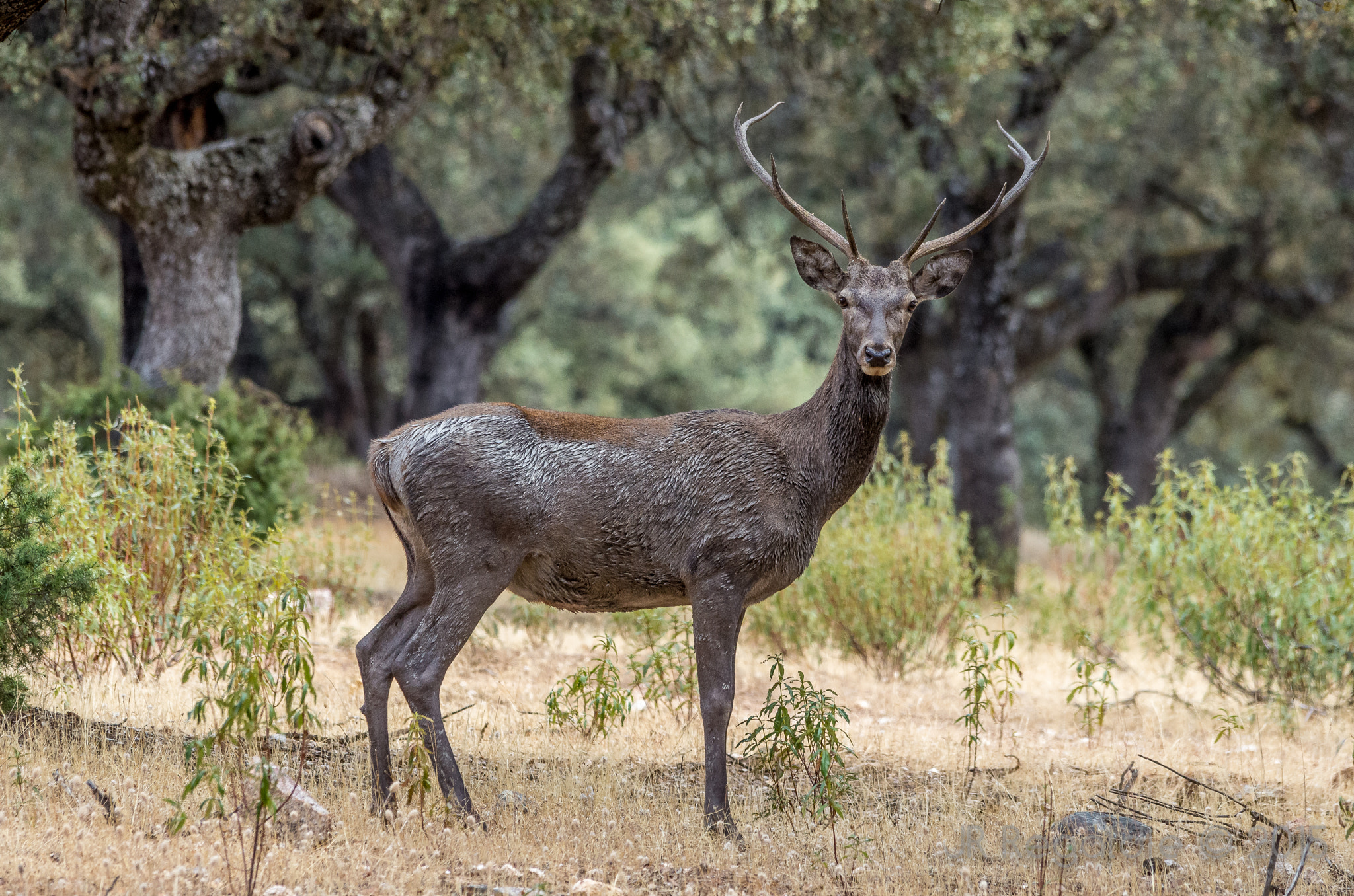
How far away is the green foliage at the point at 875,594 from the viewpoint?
9359 mm

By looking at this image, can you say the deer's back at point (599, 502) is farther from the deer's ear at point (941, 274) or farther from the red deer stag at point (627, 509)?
the deer's ear at point (941, 274)

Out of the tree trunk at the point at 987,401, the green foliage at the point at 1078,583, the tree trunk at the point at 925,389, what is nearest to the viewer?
the green foliage at the point at 1078,583

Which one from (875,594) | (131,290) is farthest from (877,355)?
(131,290)

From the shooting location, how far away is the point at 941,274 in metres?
6.23

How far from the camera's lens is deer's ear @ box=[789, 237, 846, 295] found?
6.16 meters

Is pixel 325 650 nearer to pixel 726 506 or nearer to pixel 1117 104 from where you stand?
pixel 726 506

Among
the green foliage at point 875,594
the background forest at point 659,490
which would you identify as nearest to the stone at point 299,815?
the background forest at point 659,490

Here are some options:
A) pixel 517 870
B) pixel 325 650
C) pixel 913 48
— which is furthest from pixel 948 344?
pixel 517 870

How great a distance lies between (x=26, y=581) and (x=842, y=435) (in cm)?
368

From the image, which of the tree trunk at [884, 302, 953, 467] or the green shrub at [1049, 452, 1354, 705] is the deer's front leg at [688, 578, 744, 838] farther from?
the tree trunk at [884, 302, 953, 467]

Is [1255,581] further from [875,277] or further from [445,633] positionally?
[445,633]

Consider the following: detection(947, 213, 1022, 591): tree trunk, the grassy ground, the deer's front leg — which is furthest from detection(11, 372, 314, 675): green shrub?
detection(947, 213, 1022, 591): tree trunk

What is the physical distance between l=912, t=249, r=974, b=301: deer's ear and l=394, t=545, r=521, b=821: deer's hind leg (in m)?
2.34

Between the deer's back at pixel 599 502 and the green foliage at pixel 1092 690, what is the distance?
2.16 meters
